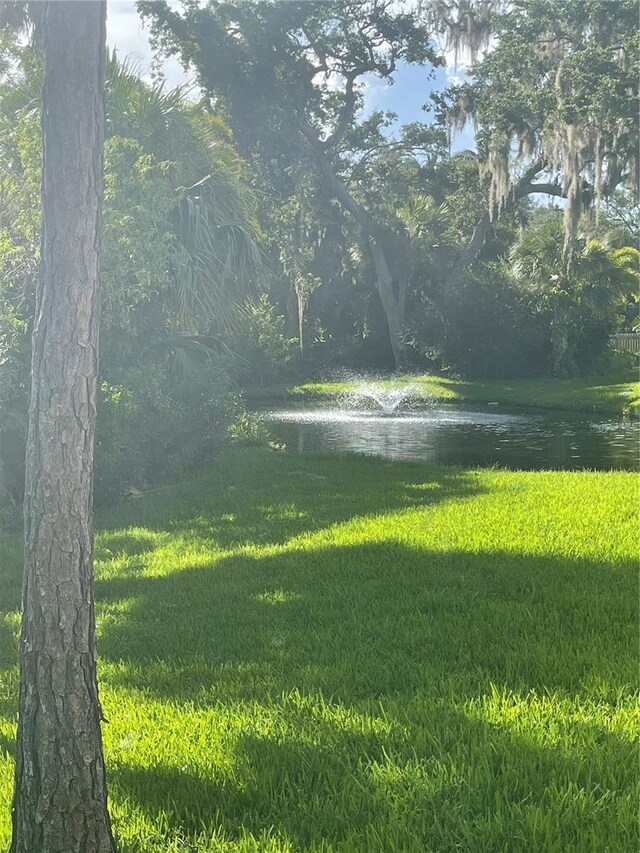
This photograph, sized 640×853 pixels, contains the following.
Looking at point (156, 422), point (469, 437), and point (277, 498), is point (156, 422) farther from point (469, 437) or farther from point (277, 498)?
point (469, 437)

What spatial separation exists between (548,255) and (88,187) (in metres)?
36.3

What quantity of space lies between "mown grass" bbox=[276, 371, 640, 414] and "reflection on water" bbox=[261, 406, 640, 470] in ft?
7.71

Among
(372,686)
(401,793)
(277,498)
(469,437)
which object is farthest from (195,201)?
(401,793)

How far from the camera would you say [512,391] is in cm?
3319

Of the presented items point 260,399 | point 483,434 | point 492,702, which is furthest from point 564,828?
point 260,399

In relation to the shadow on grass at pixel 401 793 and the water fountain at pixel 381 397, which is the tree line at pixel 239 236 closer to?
the shadow on grass at pixel 401 793

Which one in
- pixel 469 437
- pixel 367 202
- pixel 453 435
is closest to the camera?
pixel 469 437

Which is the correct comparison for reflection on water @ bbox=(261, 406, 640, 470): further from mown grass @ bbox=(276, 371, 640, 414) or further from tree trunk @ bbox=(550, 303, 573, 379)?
tree trunk @ bbox=(550, 303, 573, 379)

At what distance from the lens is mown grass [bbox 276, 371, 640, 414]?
1132 inches

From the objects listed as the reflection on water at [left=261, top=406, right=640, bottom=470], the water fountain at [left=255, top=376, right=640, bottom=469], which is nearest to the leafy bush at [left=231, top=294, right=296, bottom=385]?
the water fountain at [left=255, top=376, right=640, bottom=469]

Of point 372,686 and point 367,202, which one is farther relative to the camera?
point 367,202

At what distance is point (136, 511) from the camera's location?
1083 centimetres

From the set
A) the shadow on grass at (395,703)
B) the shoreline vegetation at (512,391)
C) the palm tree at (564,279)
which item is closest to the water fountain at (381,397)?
the shoreline vegetation at (512,391)

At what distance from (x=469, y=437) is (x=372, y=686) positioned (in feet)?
54.9
